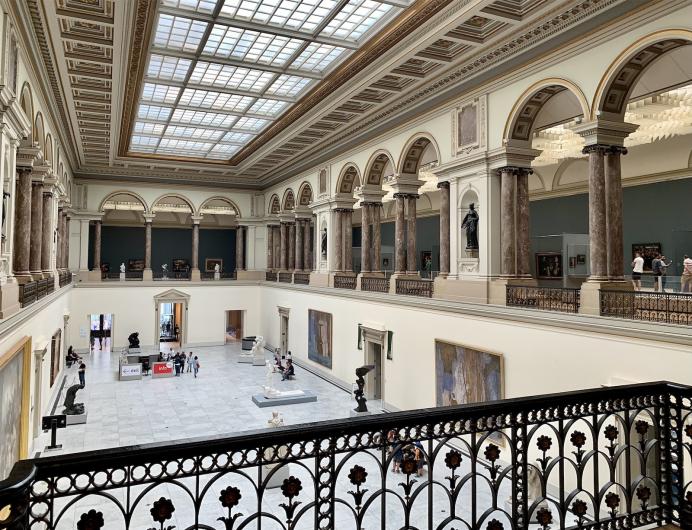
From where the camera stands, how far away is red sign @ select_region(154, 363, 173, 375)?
21188mm

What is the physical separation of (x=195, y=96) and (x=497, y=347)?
11.9 m

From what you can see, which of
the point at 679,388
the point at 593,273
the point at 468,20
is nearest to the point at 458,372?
the point at 593,273

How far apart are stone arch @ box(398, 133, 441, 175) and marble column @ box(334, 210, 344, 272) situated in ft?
16.1

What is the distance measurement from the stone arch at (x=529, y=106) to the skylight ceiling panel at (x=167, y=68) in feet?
27.4

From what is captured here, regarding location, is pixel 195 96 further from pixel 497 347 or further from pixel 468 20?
pixel 497 347

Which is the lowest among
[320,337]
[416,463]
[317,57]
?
[320,337]

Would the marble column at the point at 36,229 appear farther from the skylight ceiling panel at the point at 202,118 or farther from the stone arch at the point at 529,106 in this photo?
the stone arch at the point at 529,106

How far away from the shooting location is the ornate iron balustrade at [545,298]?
9.96m

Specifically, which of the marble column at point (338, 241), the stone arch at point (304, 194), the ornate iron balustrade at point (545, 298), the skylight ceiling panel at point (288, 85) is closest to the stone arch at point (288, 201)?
the stone arch at point (304, 194)

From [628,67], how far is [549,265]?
6556 millimetres

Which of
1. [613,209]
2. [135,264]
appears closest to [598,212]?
[613,209]

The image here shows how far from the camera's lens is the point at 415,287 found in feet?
49.5

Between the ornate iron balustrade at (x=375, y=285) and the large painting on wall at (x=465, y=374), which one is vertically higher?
the ornate iron balustrade at (x=375, y=285)

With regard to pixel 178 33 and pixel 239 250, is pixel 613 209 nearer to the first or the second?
pixel 178 33
